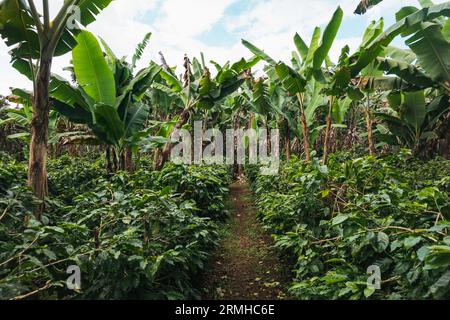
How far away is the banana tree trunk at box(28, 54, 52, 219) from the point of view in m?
3.02

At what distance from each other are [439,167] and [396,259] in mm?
3534

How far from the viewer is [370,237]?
6.81ft

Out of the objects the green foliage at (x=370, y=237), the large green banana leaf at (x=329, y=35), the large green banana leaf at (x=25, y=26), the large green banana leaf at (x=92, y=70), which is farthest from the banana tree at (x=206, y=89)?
the green foliage at (x=370, y=237)

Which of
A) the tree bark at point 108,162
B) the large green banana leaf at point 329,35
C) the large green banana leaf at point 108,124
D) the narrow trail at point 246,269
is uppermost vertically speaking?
the large green banana leaf at point 329,35

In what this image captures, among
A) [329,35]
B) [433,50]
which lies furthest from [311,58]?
[433,50]

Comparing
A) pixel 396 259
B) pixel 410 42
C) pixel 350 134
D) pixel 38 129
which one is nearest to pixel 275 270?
pixel 396 259

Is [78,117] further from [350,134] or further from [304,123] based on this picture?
[350,134]

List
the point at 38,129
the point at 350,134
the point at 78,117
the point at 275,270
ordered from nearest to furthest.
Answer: the point at 38,129
the point at 275,270
the point at 78,117
the point at 350,134

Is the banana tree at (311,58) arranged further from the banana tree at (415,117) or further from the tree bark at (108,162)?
the tree bark at (108,162)

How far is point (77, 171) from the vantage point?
5.61 m

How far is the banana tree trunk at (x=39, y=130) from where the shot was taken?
9.90 ft

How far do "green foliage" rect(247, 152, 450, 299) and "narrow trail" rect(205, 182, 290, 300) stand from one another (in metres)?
0.36

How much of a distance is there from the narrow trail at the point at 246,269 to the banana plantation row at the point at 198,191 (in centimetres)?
20

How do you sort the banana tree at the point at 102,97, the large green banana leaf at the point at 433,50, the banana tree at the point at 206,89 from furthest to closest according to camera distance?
the banana tree at the point at 206,89 → the large green banana leaf at the point at 433,50 → the banana tree at the point at 102,97
